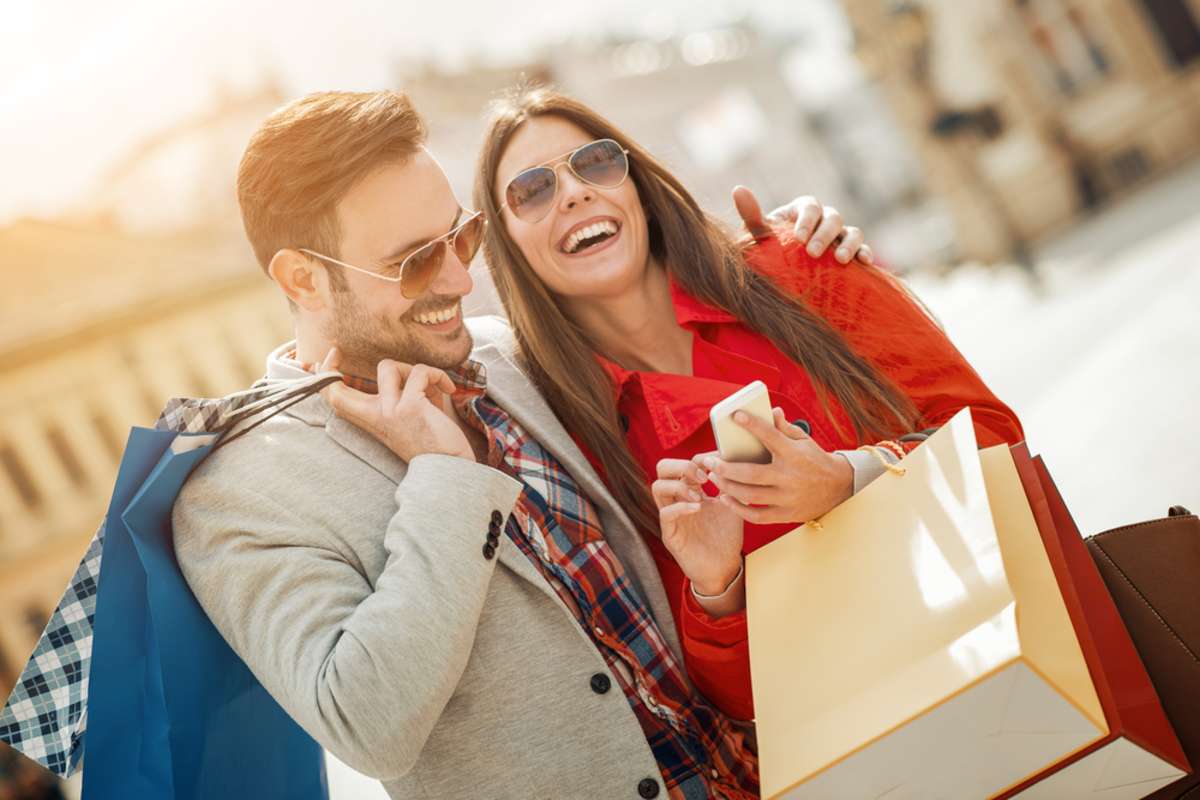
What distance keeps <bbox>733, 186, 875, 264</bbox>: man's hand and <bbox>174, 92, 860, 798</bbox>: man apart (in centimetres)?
85

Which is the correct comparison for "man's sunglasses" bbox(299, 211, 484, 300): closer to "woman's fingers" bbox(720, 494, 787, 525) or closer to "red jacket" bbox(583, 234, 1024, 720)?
"red jacket" bbox(583, 234, 1024, 720)

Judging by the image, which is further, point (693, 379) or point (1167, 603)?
point (693, 379)

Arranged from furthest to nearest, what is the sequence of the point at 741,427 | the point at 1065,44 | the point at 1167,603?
the point at 1065,44, the point at 741,427, the point at 1167,603

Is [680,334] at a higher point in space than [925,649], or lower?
higher

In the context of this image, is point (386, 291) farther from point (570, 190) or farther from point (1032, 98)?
point (1032, 98)

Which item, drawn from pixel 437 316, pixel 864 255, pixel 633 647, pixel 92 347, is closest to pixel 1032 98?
pixel 92 347

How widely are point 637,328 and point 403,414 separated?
3.37 feet

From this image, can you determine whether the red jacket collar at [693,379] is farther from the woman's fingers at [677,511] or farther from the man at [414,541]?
the woman's fingers at [677,511]

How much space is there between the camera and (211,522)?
2.08 meters

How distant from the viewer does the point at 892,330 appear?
9.02 ft

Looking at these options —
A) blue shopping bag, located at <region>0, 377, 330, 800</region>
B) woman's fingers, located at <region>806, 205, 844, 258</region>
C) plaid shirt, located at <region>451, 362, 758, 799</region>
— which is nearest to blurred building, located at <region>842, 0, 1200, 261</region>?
woman's fingers, located at <region>806, 205, 844, 258</region>

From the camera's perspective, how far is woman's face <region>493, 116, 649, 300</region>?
115 inches

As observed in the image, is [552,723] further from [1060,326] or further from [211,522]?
[1060,326]

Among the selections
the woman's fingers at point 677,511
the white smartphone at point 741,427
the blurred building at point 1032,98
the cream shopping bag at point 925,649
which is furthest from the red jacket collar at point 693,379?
the blurred building at point 1032,98
